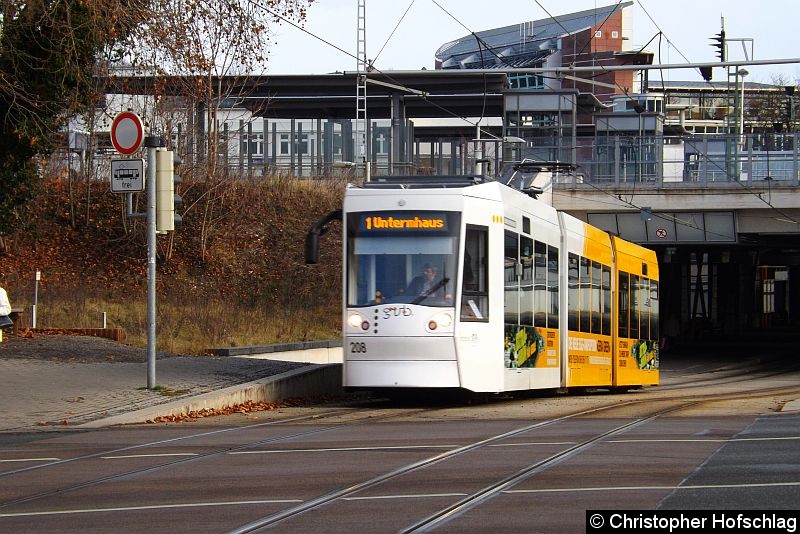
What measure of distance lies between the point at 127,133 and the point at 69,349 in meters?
6.47

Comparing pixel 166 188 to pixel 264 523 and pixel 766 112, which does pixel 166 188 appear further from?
pixel 766 112

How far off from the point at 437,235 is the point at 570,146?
96.1ft

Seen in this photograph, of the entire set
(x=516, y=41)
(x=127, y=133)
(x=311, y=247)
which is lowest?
(x=311, y=247)

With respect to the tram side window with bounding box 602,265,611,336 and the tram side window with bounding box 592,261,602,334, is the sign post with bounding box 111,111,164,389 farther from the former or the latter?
the tram side window with bounding box 602,265,611,336

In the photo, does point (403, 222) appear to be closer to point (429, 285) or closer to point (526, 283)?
point (429, 285)

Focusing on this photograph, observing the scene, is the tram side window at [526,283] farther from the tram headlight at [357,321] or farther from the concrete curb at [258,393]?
the concrete curb at [258,393]

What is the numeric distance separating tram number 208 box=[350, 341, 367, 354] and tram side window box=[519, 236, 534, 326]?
8.95ft

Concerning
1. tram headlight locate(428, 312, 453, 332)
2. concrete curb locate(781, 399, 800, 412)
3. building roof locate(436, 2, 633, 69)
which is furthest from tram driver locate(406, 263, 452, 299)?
building roof locate(436, 2, 633, 69)

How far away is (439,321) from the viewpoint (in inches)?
642

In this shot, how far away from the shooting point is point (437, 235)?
16531 millimetres

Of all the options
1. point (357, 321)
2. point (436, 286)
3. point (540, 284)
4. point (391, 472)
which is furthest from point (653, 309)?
point (391, 472)

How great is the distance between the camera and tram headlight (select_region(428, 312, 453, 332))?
1627 cm

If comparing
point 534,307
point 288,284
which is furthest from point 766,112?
point 534,307

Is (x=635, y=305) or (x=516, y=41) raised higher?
(x=516, y=41)
